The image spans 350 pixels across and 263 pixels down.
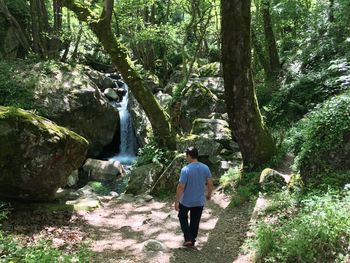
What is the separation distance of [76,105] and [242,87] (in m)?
7.17

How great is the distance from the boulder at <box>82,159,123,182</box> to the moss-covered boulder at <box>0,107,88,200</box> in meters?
5.58

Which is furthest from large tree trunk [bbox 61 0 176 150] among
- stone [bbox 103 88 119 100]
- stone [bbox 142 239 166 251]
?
stone [bbox 103 88 119 100]

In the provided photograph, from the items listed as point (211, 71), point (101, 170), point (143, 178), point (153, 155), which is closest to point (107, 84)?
point (211, 71)

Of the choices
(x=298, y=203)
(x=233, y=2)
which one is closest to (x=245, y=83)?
(x=233, y=2)

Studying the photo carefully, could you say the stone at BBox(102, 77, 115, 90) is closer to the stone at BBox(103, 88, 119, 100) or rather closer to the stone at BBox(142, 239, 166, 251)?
the stone at BBox(103, 88, 119, 100)

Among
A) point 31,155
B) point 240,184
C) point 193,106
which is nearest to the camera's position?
point 31,155

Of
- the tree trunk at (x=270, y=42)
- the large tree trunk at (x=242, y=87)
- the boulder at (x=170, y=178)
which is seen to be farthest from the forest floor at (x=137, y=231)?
the tree trunk at (x=270, y=42)

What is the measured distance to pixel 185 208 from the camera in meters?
6.01

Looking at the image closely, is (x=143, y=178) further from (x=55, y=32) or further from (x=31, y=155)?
(x=55, y=32)

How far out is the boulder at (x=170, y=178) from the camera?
10.5 meters

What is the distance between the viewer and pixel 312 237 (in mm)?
4832

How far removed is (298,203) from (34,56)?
13.3m

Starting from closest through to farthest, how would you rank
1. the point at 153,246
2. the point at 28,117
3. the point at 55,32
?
the point at 153,246, the point at 28,117, the point at 55,32

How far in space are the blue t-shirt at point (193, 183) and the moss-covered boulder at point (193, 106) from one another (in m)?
8.12
